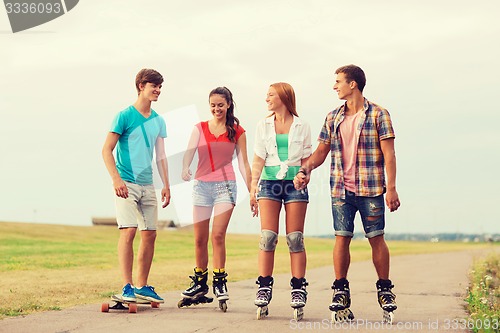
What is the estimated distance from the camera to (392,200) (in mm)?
7238

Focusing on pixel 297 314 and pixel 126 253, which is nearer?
pixel 297 314

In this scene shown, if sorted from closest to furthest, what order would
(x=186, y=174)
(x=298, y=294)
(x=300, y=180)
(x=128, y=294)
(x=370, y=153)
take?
(x=370, y=153)
(x=300, y=180)
(x=298, y=294)
(x=128, y=294)
(x=186, y=174)

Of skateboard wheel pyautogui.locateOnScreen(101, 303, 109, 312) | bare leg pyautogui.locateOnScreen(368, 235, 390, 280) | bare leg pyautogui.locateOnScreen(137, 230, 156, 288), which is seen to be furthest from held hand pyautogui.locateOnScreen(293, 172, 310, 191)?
skateboard wheel pyautogui.locateOnScreen(101, 303, 109, 312)

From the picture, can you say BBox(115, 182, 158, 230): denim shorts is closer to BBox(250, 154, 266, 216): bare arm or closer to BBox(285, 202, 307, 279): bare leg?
BBox(250, 154, 266, 216): bare arm

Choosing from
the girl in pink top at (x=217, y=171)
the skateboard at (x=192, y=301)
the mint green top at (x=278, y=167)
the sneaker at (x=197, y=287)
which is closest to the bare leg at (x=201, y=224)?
the girl in pink top at (x=217, y=171)

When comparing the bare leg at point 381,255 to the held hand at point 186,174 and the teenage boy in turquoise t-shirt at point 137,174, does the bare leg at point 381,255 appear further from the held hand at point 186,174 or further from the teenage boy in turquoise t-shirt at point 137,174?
the teenage boy in turquoise t-shirt at point 137,174

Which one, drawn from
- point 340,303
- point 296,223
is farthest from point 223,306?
point 340,303

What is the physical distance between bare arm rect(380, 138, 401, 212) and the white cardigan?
0.87 m

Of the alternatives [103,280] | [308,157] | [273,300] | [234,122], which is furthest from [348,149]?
[103,280]

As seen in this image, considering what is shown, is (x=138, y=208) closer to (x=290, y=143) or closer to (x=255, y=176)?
(x=255, y=176)

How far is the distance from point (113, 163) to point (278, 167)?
76.6 inches

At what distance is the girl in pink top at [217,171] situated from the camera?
8367mm

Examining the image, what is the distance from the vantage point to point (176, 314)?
8109mm

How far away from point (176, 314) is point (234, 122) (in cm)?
224
